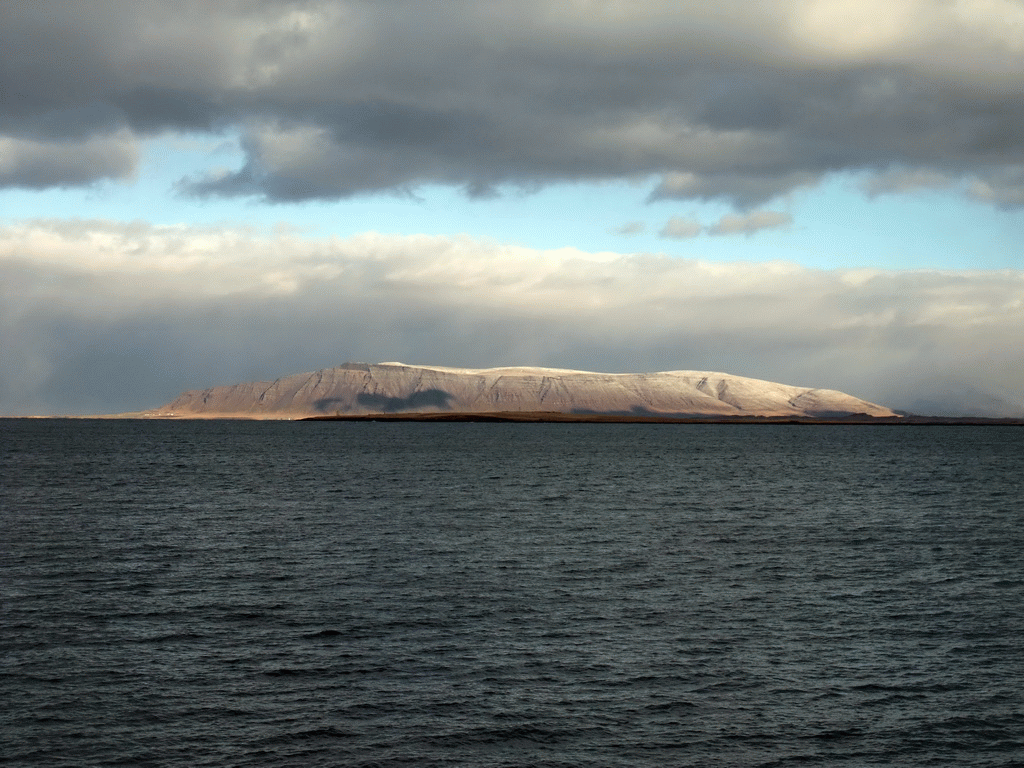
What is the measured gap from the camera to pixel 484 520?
72688 millimetres

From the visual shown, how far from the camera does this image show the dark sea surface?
2627cm

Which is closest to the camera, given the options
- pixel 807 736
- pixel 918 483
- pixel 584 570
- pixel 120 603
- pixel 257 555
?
pixel 807 736

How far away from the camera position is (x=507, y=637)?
36344mm

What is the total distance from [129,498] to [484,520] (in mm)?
34557

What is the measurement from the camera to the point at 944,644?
36.1m

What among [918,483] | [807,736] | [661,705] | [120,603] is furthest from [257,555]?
[918,483]

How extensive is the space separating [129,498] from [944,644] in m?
70.8

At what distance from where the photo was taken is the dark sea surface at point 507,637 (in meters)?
26.3

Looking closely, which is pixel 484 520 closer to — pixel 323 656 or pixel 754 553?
pixel 754 553

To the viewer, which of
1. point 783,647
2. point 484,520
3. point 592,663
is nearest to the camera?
point 592,663

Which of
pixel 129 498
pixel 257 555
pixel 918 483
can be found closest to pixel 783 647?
pixel 257 555

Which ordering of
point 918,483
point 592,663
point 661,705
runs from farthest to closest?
point 918,483
point 592,663
point 661,705

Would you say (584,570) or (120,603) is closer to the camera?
(120,603)

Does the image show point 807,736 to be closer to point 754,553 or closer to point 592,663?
point 592,663
